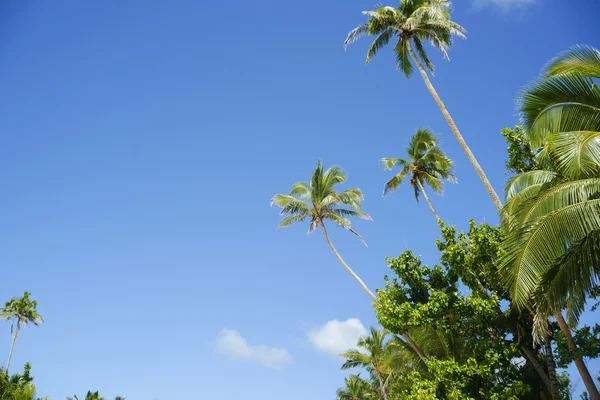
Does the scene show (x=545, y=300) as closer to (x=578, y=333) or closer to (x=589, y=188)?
(x=589, y=188)

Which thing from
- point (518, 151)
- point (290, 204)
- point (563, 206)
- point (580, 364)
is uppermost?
point (290, 204)

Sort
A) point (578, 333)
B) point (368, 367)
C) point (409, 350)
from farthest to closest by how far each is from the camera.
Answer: point (368, 367), point (409, 350), point (578, 333)

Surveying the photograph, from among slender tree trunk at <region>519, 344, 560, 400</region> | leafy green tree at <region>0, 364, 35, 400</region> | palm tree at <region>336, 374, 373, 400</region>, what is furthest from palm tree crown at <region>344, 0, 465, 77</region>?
palm tree at <region>336, 374, 373, 400</region>

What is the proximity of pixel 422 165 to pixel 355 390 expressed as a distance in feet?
66.8

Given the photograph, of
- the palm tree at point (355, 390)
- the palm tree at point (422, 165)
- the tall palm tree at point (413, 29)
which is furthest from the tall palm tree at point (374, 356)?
the tall palm tree at point (413, 29)

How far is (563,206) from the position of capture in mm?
7180

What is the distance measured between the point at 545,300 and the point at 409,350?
10.3 meters

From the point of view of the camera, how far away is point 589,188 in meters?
7.17

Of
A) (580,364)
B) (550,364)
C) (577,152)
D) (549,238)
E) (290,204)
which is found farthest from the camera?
(290,204)

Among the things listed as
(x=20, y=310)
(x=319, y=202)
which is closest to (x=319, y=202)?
(x=319, y=202)

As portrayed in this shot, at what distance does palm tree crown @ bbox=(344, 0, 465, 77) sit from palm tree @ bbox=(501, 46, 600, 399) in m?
10.0

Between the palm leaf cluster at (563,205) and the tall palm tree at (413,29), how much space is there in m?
8.23

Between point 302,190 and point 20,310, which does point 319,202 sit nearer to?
point 302,190

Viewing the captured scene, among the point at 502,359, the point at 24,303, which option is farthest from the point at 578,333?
the point at 24,303
